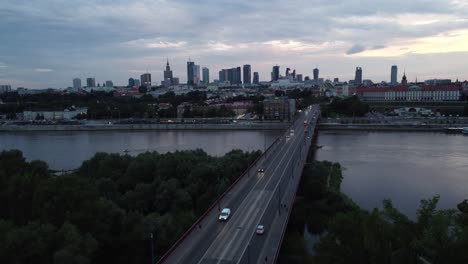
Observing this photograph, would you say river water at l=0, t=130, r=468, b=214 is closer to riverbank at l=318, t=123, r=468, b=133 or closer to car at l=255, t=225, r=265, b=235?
riverbank at l=318, t=123, r=468, b=133

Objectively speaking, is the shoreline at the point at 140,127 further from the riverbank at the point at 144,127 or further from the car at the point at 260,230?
the car at the point at 260,230

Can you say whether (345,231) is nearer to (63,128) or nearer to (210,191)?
(210,191)

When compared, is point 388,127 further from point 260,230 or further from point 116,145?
point 260,230

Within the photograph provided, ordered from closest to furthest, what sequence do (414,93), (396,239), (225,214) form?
A: 1. (396,239)
2. (225,214)
3. (414,93)

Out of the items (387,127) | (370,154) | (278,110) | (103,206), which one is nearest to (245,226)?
(103,206)

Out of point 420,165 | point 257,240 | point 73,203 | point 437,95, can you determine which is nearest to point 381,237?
point 257,240

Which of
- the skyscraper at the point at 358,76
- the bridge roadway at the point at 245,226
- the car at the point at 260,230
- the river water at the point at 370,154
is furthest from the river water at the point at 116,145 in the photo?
the skyscraper at the point at 358,76
